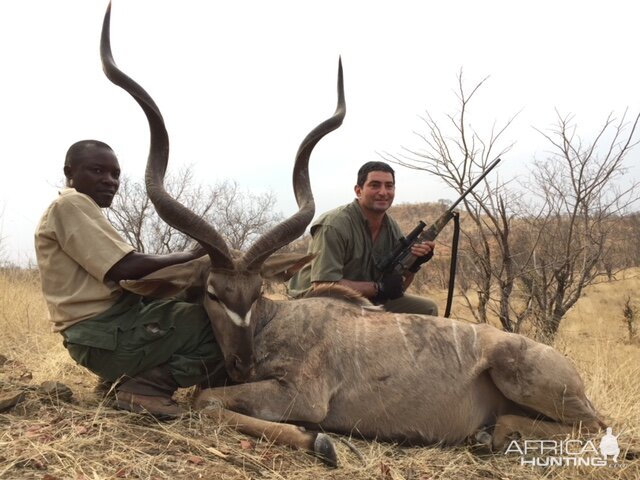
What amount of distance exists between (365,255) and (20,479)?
3.71 meters

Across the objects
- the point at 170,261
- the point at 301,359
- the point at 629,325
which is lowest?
the point at 629,325

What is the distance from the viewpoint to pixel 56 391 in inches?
136

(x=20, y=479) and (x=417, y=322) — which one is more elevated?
(x=417, y=322)

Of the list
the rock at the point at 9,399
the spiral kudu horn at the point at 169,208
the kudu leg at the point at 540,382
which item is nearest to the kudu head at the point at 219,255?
the spiral kudu horn at the point at 169,208

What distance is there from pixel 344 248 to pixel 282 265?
1.44 meters

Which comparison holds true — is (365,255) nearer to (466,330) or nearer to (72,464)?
(466,330)

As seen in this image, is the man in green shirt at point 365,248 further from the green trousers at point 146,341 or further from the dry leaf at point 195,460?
the dry leaf at point 195,460

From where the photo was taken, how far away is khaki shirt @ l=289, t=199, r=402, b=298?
5.17 metres

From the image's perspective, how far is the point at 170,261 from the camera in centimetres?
366

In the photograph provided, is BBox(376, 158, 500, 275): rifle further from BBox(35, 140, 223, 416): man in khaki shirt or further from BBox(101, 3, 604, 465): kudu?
BBox(35, 140, 223, 416): man in khaki shirt

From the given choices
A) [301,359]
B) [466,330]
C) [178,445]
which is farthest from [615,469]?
[178,445]

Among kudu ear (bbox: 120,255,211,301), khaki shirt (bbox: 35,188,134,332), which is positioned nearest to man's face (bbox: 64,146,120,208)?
khaki shirt (bbox: 35,188,134,332)

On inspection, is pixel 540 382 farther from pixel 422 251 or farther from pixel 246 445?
pixel 246 445

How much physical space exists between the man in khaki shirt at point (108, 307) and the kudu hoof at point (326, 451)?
0.87m
